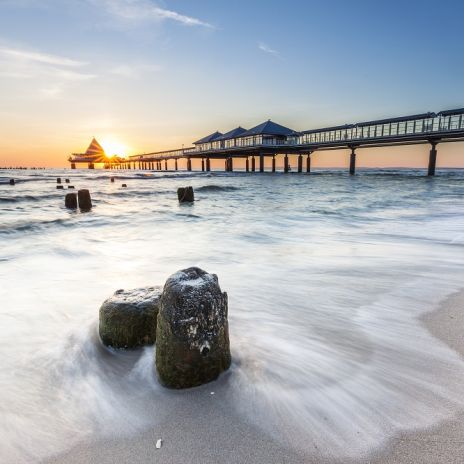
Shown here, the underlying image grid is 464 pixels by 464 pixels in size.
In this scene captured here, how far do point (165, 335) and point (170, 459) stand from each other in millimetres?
626

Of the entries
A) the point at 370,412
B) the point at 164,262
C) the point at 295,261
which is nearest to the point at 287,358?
the point at 370,412

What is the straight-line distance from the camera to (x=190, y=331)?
1868 mm

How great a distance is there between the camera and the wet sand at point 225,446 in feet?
4.96

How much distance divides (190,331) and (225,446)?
602 millimetres

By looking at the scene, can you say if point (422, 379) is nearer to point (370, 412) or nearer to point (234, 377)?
point (370, 412)

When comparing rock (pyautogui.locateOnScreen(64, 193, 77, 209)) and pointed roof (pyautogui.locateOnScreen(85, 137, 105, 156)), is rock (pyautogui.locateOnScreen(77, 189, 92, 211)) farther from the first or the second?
pointed roof (pyautogui.locateOnScreen(85, 137, 105, 156))

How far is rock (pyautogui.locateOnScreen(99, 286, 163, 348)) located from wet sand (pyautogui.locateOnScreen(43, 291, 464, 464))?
78cm

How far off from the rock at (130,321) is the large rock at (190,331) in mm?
453

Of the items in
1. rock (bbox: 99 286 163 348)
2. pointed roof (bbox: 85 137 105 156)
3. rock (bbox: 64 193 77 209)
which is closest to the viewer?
rock (bbox: 99 286 163 348)

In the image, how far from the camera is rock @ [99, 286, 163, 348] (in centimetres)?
244

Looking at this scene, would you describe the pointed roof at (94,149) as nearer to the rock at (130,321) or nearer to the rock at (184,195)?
the rock at (184,195)

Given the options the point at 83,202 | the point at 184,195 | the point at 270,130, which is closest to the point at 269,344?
the point at 83,202

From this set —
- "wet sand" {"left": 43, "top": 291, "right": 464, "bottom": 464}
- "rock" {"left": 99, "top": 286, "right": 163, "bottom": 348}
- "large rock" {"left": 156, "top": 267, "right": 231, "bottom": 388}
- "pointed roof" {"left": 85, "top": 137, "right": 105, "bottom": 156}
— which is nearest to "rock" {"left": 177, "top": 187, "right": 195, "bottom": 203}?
"rock" {"left": 99, "top": 286, "right": 163, "bottom": 348}

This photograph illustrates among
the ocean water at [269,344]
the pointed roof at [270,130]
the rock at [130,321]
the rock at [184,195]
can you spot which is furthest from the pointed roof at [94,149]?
the rock at [130,321]
